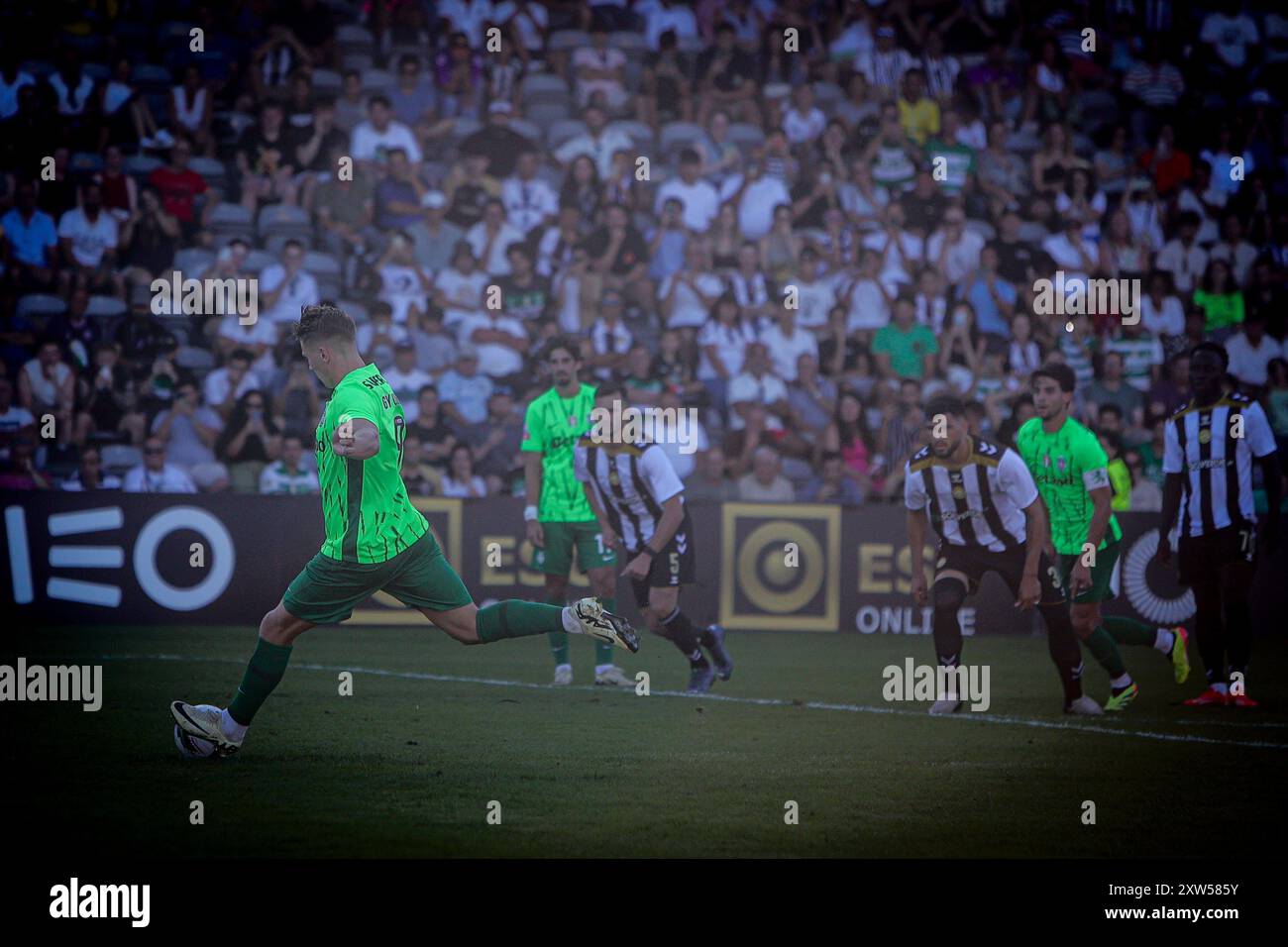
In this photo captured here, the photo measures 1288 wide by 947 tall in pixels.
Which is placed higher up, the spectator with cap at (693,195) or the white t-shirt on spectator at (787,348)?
the spectator with cap at (693,195)

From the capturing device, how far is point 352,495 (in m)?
7.79

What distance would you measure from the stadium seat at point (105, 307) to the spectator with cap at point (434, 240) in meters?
3.25

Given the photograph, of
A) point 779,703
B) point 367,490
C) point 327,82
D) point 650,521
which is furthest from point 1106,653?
point 327,82

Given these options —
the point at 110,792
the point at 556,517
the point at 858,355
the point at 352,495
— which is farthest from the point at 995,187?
the point at 110,792

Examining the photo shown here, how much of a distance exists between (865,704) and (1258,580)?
7149mm

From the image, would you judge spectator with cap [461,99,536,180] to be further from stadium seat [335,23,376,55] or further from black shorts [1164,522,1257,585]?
black shorts [1164,522,1257,585]

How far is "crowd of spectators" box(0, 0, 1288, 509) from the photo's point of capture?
646 inches

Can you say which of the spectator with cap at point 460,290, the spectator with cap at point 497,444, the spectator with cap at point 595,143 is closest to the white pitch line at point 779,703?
the spectator with cap at point 497,444

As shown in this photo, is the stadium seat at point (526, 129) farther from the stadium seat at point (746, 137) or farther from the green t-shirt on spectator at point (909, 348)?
the green t-shirt on spectator at point (909, 348)

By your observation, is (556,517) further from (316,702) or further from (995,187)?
(995,187)

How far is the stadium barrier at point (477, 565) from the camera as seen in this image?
14391 millimetres

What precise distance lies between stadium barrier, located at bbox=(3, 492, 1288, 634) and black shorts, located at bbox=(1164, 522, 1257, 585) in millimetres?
4674

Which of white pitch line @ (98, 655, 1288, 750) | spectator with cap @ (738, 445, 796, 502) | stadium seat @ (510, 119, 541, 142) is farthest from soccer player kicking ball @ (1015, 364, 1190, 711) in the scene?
stadium seat @ (510, 119, 541, 142)

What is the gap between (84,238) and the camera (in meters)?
17.1
